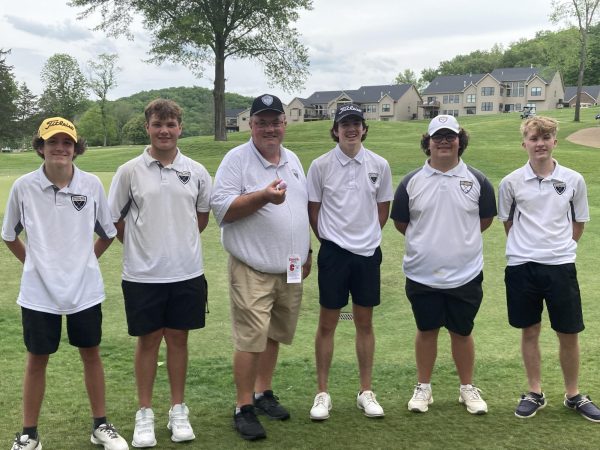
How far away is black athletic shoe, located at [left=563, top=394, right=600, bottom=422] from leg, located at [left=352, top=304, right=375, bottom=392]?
1.35 meters

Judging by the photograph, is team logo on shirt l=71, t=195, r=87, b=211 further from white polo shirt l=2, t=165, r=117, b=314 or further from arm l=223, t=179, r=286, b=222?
arm l=223, t=179, r=286, b=222

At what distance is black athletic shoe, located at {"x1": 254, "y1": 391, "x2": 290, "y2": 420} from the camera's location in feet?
12.5

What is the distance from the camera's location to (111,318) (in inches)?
227

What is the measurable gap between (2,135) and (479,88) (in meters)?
63.1

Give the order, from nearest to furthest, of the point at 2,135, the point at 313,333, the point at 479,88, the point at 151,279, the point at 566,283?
1. the point at 151,279
2. the point at 566,283
3. the point at 313,333
4. the point at 2,135
5. the point at 479,88

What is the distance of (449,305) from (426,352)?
0.38 meters

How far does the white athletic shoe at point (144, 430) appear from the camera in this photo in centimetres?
341

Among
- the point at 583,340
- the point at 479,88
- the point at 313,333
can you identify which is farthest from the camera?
the point at 479,88

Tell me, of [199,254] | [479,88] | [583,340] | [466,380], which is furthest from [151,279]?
[479,88]

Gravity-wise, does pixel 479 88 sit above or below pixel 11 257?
above

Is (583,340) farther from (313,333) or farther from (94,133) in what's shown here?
(94,133)

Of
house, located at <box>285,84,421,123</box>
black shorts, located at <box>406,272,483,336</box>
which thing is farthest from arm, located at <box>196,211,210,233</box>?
house, located at <box>285,84,421,123</box>

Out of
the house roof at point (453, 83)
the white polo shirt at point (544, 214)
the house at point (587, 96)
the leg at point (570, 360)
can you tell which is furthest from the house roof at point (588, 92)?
the leg at point (570, 360)

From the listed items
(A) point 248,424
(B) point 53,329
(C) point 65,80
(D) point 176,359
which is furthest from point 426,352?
(C) point 65,80
